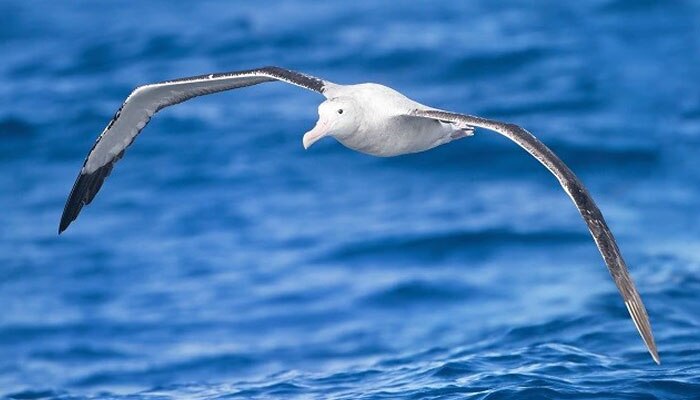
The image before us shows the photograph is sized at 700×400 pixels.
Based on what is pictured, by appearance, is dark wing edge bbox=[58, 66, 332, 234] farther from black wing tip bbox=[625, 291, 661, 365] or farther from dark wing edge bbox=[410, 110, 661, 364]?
black wing tip bbox=[625, 291, 661, 365]

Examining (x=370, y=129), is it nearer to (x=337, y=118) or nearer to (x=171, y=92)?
(x=337, y=118)

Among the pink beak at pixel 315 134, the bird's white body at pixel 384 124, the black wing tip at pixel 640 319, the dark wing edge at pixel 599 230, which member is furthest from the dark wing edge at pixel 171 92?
the black wing tip at pixel 640 319

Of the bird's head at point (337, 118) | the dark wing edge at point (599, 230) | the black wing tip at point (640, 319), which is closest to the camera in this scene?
the black wing tip at point (640, 319)

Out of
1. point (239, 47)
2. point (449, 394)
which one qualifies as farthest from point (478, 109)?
point (449, 394)

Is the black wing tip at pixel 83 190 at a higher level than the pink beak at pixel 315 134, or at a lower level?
higher

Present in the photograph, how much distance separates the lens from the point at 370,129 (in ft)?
35.7

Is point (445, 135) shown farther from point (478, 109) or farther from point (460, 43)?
point (460, 43)

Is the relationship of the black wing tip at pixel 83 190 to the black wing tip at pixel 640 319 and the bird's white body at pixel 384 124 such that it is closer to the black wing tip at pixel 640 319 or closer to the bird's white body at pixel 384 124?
the bird's white body at pixel 384 124

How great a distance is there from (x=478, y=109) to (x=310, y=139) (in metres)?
10.6

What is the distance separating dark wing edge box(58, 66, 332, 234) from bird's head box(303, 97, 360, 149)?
0.46m

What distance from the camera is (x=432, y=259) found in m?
17.2

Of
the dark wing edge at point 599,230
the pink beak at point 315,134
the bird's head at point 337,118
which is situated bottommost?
the dark wing edge at point 599,230

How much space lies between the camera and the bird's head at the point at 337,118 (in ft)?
34.3

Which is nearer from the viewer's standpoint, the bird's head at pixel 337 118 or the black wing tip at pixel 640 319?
the black wing tip at pixel 640 319
